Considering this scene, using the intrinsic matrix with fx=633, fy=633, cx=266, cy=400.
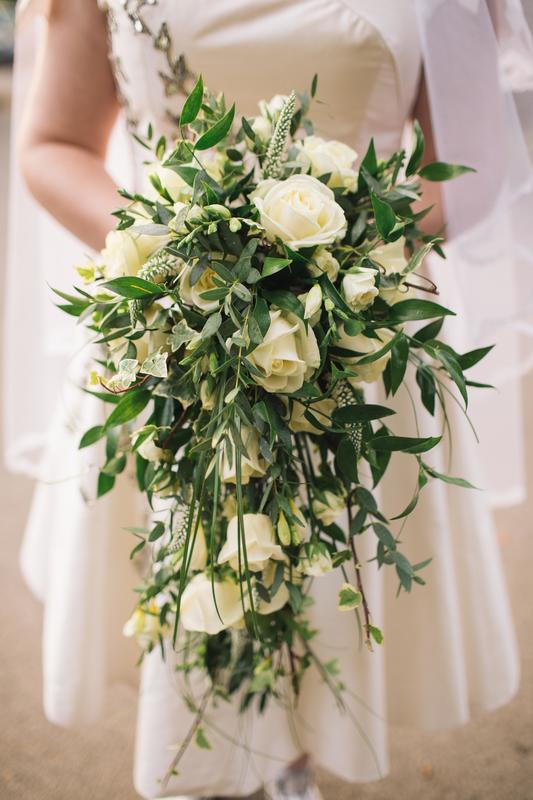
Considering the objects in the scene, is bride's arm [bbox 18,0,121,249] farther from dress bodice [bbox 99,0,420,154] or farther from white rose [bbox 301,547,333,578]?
white rose [bbox 301,547,333,578]

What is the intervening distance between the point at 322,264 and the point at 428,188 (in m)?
0.39

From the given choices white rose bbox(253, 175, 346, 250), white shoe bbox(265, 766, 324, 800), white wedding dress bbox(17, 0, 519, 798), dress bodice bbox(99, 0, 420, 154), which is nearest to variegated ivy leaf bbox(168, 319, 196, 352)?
white rose bbox(253, 175, 346, 250)

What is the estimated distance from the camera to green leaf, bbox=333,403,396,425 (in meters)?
0.53

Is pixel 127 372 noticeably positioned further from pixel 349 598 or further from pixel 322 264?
pixel 349 598

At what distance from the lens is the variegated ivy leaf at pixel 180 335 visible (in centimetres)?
51

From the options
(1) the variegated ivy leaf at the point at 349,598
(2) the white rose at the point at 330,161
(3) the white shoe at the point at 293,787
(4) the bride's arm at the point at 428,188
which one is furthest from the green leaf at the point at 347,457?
(3) the white shoe at the point at 293,787

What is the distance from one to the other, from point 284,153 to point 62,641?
788 millimetres

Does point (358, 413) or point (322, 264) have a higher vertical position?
point (322, 264)

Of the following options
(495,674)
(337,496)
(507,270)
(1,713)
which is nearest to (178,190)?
(337,496)

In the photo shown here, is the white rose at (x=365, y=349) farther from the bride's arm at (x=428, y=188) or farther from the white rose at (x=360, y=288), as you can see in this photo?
the bride's arm at (x=428, y=188)

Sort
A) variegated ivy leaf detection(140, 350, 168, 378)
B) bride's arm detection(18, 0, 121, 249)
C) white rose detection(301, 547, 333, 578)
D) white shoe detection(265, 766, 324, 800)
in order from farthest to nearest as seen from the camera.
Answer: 1. white shoe detection(265, 766, 324, 800)
2. bride's arm detection(18, 0, 121, 249)
3. white rose detection(301, 547, 333, 578)
4. variegated ivy leaf detection(140, 350, 168, 378)

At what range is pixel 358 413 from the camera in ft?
1.77

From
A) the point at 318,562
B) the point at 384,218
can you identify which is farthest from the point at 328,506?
the point at 384,218

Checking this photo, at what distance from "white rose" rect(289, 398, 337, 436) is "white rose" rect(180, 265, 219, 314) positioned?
118 millimetres
